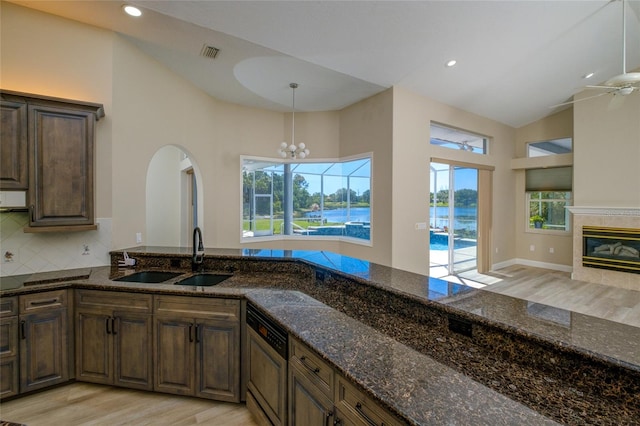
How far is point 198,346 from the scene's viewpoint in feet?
7.16

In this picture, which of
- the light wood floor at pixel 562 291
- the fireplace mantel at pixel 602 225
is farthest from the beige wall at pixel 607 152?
the light wood floor at pixel 562 291

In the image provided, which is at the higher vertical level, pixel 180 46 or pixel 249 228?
pixel 180 46

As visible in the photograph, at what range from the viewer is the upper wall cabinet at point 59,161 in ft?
8.07

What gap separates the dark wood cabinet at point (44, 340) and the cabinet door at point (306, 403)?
212 cm

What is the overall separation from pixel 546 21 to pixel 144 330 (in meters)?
5.80

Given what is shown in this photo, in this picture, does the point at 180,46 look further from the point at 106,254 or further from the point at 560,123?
the point at 560,123

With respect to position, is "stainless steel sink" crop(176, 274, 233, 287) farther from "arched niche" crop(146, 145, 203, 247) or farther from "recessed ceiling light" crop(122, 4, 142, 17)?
"arched niche" crop(146, 145, 203, 247)

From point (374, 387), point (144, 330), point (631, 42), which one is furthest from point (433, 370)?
point (631, 42)

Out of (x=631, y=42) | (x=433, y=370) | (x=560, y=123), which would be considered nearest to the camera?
(x=433, y=370)

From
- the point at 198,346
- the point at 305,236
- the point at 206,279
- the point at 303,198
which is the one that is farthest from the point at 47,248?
the point at 303,198

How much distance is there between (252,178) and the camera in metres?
5.77

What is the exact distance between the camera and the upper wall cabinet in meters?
2.46

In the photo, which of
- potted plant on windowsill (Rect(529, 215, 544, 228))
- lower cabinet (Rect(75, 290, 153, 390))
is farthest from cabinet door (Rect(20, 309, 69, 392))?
potted plant on windowsill (Rect(529, 215, 544, 228))

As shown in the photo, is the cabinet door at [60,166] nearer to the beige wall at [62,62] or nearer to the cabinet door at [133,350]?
the beige wall at [62,62]
